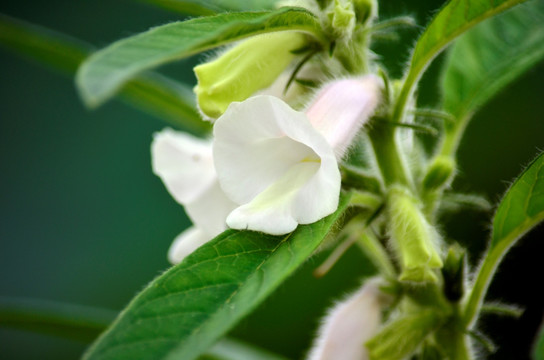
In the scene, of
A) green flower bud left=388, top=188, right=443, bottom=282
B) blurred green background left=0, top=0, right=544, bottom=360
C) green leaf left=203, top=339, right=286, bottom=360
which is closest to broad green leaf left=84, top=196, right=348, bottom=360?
green flower bud left=388, top=188, right=443, bottom=282

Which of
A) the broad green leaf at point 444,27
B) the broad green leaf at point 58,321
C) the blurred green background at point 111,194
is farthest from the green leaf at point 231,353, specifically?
the blurred green background at point 111,194

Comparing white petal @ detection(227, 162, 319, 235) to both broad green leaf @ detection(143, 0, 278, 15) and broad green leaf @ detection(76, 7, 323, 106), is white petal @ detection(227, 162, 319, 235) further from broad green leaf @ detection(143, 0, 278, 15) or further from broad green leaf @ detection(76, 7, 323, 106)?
broad green leaf @ detection(143, 0, 278, 15)

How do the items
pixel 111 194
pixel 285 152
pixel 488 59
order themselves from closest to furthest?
pixel 285 152 → pixel 488 59 → pixel 111 194

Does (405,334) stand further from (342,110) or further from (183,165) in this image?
(183,165)

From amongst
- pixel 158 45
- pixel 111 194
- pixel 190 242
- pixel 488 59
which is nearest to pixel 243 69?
pixel 158 45

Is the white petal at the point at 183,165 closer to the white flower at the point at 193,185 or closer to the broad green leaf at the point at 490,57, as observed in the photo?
the white flower at the point at 193,185

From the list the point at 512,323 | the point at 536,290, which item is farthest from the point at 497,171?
the point at 512,323

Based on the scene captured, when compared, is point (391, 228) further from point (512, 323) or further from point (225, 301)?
point (512, 323)
